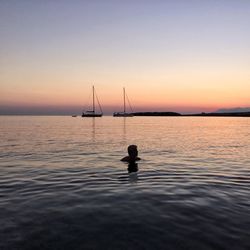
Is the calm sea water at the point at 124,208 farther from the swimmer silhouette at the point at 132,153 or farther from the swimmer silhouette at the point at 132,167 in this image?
the swimmer silhouette at the point at 132,153

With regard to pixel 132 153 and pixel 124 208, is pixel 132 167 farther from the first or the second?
pixel 124 208

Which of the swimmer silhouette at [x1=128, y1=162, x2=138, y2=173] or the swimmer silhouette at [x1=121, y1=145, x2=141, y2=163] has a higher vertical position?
the swimmer silhouette at [x1=121, y1=145, x2=141, y2=163]

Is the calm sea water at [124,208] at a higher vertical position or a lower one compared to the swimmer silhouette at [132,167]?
higher

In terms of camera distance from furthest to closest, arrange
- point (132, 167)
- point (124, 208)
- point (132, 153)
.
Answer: point (132, 153) → point (132, 167) → point (124, 208)

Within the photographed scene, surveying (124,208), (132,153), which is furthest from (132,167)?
(124,208)

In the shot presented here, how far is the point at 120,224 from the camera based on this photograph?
935 centimetres

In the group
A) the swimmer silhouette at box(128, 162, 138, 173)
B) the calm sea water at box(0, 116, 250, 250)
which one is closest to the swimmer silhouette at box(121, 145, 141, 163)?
Answer: the swimmer silhouette at box(128, 162, 138, 173)

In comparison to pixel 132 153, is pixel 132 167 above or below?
below

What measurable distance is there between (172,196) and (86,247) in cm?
617

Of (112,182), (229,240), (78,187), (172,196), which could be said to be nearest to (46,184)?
(78,187)

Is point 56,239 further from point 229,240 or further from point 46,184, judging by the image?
point 46,184

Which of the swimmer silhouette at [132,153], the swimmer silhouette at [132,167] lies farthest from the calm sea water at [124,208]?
the swimmer silhouette at [132,153]

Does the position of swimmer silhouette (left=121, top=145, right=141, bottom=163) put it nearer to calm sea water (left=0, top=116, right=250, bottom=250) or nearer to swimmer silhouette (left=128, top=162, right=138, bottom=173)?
swimmer silhouette (left=128, top=162, right=138, bottom=173)

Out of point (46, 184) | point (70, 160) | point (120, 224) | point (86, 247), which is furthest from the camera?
point (70, 160)
